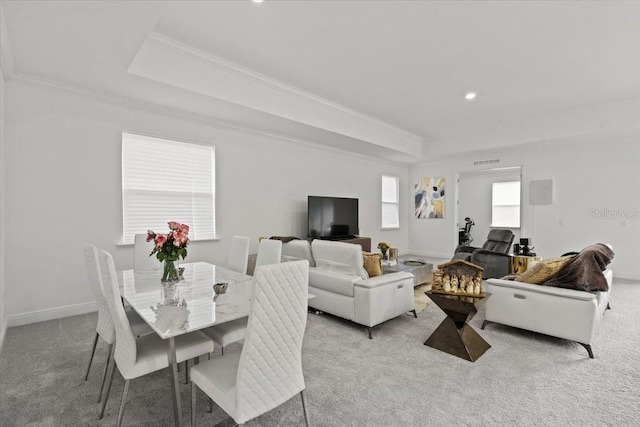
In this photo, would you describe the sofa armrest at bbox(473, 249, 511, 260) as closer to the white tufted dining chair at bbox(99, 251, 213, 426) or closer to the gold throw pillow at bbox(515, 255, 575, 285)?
the gold throw pillow at bbox(515, 255, 575, 285)

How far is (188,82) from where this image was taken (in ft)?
11.9

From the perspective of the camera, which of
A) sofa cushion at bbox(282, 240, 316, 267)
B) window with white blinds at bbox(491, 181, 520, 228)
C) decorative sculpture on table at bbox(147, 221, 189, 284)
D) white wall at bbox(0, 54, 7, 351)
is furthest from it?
window with white blinds at bbox(491, 181, 520, 228)

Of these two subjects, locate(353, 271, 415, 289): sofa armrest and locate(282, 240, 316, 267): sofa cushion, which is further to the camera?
locate(282, 240, 316, 267): sofa cushion

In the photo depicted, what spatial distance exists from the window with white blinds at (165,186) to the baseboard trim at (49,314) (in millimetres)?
919

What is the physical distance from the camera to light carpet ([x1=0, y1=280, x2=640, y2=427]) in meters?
1.93

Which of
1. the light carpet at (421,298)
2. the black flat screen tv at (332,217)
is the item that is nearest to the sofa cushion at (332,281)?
the light carpet at (421,298)

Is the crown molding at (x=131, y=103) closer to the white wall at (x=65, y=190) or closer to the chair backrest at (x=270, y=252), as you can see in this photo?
the white wall at (x=65, y=190)

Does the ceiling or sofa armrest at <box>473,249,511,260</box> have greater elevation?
the ceiling

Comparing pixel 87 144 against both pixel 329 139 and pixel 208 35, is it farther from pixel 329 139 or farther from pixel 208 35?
pixel 329 139

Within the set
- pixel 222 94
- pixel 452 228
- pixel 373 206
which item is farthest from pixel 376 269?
pixel 452 228

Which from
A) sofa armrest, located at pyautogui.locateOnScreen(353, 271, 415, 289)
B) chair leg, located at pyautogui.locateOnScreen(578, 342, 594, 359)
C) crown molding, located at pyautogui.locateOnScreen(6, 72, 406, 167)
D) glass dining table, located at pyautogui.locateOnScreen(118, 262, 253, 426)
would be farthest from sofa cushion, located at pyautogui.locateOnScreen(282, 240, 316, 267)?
chair leg, located at pyautogui.locateOnScreen(578, 342, 594, 359)

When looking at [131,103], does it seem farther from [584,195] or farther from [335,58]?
[584,195]

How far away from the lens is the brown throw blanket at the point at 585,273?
287 centimetres

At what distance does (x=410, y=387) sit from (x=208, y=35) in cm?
374
